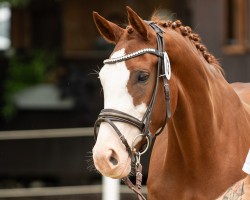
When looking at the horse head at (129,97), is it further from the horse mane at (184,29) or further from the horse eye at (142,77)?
the horse mane at (184,29)

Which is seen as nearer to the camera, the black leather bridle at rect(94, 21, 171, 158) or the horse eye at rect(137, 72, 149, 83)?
A: the black leather bridle at rect(94, 21, 171, 158)

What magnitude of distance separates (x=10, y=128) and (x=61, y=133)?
142 centimetres

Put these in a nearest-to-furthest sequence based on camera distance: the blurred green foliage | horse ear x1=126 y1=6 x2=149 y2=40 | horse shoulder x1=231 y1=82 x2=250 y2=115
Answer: horse ear x1=126 y1=6 x2=149 y2=40 < horse shoulder x1=231 y1=82 x2=250 y2=115 < the blurred green foliage

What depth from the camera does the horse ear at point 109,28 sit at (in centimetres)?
441

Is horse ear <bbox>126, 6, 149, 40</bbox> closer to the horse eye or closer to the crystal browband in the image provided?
the crystal browband

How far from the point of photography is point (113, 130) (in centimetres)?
→ 405

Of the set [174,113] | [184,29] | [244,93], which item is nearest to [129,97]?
[174,113]

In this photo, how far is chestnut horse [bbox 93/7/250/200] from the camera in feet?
13.4

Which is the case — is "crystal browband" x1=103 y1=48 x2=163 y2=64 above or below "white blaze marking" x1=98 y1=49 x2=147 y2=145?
above

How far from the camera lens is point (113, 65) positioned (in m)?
4.16

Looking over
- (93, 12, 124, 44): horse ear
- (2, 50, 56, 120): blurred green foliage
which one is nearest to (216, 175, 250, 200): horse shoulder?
(93, 12, 124, 44): horse ear

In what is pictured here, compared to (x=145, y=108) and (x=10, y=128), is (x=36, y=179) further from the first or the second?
(x=145, y=108)

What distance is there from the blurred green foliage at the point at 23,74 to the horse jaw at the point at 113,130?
6452 millimetres

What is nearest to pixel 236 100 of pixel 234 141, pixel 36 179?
pixel 234 141
